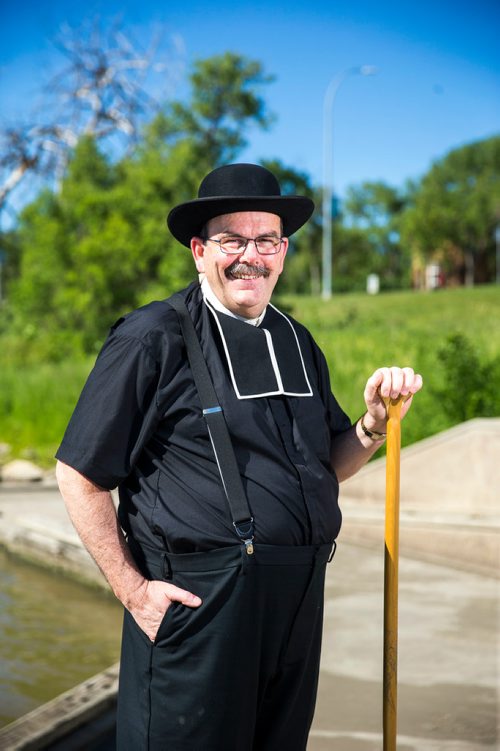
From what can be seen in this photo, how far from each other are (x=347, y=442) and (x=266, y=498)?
0.53 meters

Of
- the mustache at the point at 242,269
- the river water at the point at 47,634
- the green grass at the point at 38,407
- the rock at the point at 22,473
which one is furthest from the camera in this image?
the green grass at the point at 38,407

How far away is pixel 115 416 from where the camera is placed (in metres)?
2.24

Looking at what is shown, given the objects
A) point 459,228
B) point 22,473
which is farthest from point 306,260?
point 22,473

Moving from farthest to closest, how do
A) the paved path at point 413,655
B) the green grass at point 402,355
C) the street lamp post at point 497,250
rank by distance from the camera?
1. the street lamp post at point 497,250
2. the green grass at point 402,355
3. the paved path at point 413,655

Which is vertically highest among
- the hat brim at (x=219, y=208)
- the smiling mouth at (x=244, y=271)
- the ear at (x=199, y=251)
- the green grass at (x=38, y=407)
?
the hat brim at (x=219, y=208)

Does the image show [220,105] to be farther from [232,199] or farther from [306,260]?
[306,260]

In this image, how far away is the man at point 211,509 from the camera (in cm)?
226

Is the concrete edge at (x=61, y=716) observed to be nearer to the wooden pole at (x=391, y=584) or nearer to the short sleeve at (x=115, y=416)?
the wooden pole at (x=391, y=584)

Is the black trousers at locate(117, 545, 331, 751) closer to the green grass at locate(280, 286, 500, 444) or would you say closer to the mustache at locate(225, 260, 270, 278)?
the mustache at locate(225, 260, 270, 278)

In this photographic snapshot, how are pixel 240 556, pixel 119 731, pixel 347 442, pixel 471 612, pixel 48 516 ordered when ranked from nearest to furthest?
pixel 240 556 < pixel 119 731 < pixel 347 442 < pixel 471 612 < pixel 48 516

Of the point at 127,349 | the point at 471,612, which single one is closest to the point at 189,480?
the point at 127,349

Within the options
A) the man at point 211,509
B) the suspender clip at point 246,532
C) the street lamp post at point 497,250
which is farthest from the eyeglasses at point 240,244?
the street lamp post at point 497,250

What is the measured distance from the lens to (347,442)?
2744 millimetres

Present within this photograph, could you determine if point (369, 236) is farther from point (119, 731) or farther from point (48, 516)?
point (119, 731)
